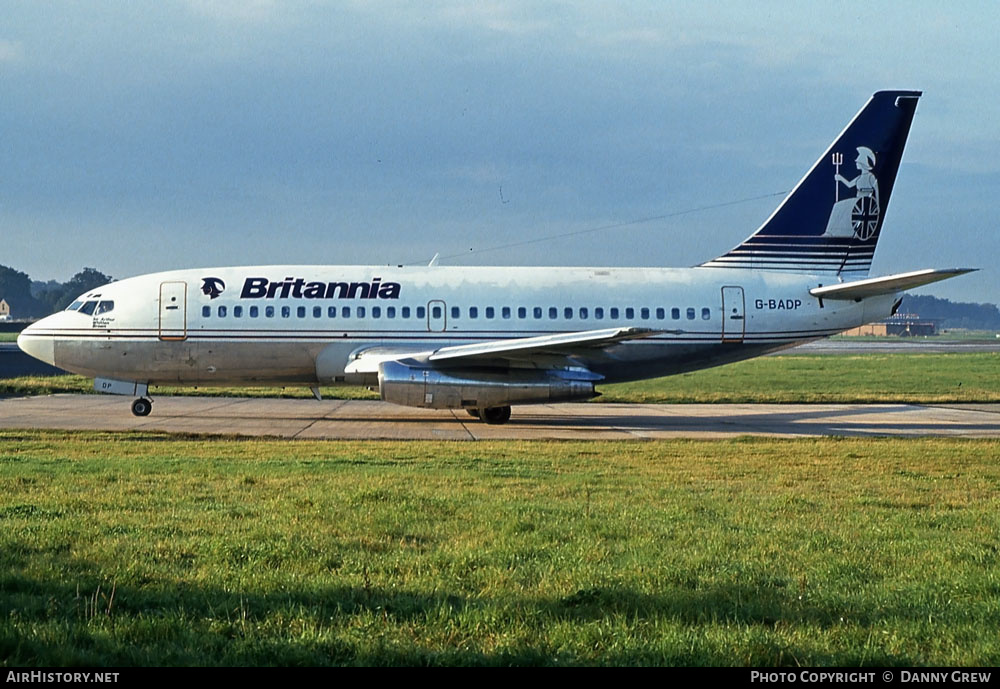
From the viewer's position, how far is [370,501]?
9547 mm

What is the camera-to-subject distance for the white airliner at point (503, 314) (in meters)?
22.6

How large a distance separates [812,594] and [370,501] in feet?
15.5

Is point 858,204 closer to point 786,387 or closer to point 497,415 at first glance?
point 497,415

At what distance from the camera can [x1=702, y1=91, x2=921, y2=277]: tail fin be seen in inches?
961

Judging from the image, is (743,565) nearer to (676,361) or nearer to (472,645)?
(472,645)

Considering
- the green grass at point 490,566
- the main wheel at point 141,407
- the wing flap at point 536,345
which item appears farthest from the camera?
the main wheel at point 141,407

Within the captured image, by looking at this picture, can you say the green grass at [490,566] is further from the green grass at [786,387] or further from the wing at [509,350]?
the green grass at [786,387]

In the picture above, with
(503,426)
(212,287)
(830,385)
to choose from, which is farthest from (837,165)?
(212,287)

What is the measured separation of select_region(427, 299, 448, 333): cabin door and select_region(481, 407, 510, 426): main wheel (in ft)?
7.65

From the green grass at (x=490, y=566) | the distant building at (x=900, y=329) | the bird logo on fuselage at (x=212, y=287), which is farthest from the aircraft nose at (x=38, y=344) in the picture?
the distant building at (x=900, y=329)

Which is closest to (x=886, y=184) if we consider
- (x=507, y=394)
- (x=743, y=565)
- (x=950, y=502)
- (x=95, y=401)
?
(x=507, y=394)

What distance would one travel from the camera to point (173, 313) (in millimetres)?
22891

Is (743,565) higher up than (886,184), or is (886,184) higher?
(886,184)

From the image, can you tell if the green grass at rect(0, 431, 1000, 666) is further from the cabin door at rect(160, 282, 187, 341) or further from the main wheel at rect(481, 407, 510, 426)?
the main wheel at rect(481, 407, 510, 426)
